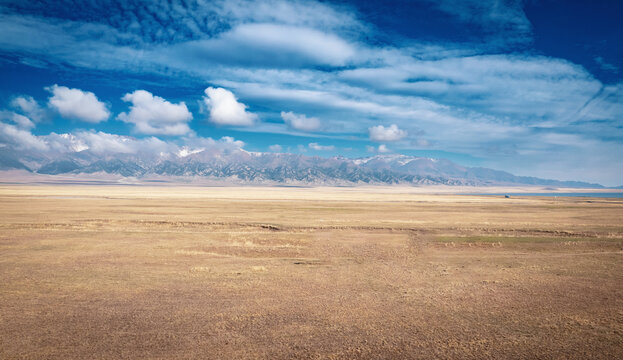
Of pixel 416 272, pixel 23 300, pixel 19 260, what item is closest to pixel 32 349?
pixel 23 300

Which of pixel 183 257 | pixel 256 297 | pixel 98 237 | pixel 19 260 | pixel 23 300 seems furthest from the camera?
pixel 98 237

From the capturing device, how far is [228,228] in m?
40.8

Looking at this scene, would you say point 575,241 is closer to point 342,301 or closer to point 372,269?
point 372,269

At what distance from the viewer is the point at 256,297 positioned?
1608cm

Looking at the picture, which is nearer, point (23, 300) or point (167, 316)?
point (167, 316)

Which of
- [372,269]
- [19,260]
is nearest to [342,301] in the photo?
[372,269]

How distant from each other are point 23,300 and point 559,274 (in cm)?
2784

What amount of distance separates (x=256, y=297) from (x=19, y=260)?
17947 mm

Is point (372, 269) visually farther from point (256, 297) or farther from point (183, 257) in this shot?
point (183, 257)

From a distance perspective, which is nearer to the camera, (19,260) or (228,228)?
(19,260)

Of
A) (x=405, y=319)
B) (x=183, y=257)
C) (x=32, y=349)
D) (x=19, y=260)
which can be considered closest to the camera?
(x=32, y=349)

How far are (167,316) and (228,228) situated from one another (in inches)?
1083

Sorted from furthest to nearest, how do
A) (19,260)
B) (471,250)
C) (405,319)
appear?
(471,250)
(19,260)
(405,319)

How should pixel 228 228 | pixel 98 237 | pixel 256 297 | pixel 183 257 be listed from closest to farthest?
pixel 256 297 → pixel 183 257 → pixel 98 237 → pixel 228 228
